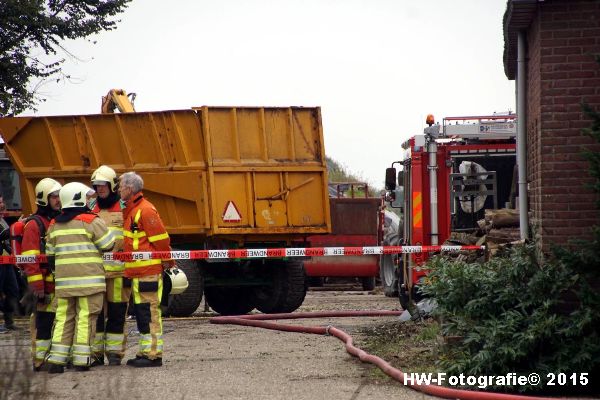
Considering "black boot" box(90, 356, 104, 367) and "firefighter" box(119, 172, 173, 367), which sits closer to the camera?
"firefighter" box(119, 172, 173, 367)

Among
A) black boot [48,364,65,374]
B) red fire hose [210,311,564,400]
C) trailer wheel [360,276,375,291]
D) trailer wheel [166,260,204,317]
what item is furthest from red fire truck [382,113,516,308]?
trailer wheel [360,276,375,291]

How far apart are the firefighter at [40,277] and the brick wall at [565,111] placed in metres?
4.62

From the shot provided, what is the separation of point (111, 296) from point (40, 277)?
0.80 meters

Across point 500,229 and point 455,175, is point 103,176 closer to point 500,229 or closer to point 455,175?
point 500,229

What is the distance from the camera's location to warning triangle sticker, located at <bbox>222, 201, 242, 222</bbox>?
54.6ft

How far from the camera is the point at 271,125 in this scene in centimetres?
1703

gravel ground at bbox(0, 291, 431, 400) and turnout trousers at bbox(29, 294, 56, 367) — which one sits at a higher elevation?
turnout trousers at bbox(29, 294, 56, 367)

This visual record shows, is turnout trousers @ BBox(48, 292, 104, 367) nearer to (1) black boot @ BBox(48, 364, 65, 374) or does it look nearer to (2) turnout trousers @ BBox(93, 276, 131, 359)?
(1) black boot @ BBox(48, 364, 65, 374)

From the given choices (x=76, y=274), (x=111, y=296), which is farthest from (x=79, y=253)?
(x=111, y=296)

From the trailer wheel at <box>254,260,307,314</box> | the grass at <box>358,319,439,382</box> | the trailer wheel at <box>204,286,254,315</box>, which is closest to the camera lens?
the grass at <box>358,319,439,382</box>

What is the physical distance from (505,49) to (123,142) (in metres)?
6.42

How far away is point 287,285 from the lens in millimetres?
17938

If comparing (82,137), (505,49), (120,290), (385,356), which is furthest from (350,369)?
(82,137)

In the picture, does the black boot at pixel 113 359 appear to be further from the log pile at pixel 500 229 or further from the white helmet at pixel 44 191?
the log pile at pixel 500 229
